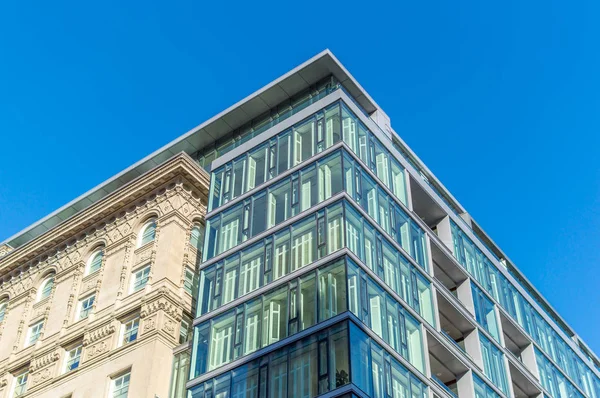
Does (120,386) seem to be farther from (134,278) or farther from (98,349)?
(134,278)

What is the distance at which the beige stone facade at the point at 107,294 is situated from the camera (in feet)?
147

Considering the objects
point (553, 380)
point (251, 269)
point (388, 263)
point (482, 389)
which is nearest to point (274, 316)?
point (251, 269)

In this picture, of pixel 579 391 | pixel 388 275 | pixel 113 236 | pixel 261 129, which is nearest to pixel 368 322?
pixel 388 275

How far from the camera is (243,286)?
42.5 m

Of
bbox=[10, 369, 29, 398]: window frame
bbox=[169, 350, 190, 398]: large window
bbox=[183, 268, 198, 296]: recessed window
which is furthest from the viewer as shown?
bbox=[10, 369, 29, 398]: window frame

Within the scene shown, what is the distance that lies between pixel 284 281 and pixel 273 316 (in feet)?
5.59

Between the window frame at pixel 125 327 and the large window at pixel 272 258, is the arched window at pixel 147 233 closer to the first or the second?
the window frame at pixel 125 327

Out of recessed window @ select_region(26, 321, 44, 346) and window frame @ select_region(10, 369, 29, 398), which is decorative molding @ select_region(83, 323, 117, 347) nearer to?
window frame @ select_region(10, 369, 29, 398)

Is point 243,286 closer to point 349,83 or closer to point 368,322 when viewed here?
point 368,322

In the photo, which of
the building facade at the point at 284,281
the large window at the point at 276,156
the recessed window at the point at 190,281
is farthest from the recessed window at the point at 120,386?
the large window at the point at 276,156

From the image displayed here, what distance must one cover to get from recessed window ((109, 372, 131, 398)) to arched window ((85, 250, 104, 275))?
959 cm

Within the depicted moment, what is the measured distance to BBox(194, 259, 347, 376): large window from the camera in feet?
127

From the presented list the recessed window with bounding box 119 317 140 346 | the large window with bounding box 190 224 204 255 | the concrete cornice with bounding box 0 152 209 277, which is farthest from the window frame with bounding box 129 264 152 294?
the concrete cornice with bounding box 0 152 209 277

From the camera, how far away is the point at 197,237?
51.2 meters
